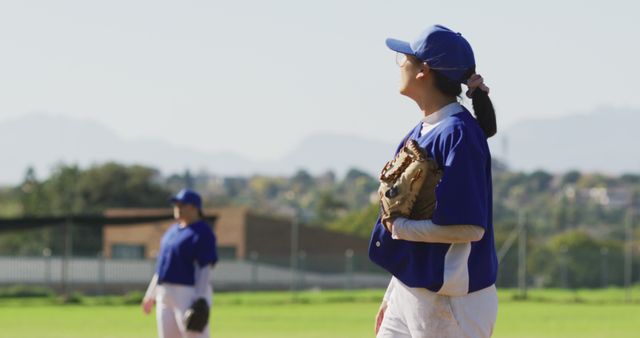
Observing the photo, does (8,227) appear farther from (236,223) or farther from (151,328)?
(236,223)

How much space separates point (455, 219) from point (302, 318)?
21315 millimetres

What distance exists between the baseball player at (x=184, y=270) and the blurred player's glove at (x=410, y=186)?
6.51 metres

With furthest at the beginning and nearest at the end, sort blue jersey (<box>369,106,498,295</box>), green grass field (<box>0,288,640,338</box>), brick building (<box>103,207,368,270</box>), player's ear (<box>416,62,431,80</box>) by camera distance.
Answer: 1. brick building (<box>103,207,368,270</box>)
2. green grass field (<box>0,288,640,338</box>)
3. player's ear (<box>416,62,431,80</box>)
4. blue jersey (<box>369,106,498,295</box>)

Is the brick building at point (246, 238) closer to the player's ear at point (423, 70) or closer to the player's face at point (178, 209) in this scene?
the player's face at point (178, 209)

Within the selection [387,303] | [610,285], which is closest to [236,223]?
[610,285]

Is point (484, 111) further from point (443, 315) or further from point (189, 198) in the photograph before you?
point (189, 198)

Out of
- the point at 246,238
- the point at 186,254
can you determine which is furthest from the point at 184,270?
the point at 246,238

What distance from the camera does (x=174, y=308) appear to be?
1277 centimetres

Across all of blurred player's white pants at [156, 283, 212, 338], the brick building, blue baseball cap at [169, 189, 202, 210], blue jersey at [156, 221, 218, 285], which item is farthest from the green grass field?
the brick building

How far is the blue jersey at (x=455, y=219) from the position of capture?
20.1 feet

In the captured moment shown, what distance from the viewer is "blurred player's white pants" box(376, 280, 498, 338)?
20.5 feet

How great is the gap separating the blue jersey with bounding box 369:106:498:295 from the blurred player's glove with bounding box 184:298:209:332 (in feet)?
20.5

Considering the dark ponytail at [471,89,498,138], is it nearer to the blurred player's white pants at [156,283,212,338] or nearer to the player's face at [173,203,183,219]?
the blurred player's white pants at [156,283,212,338]

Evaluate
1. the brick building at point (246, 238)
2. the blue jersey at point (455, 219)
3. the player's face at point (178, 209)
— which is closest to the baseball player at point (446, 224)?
the blue jersey at point (455, 219)
